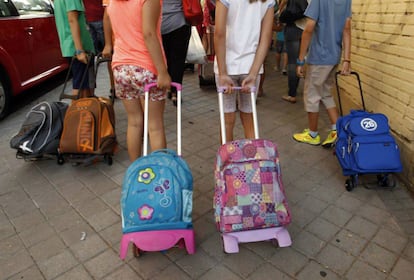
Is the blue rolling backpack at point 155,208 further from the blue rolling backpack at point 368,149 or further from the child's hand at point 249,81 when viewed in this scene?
the blue rolling backpack at point 368,149

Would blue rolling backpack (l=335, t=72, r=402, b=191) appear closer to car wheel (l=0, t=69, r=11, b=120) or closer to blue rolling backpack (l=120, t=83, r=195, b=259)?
blue rolling backpack (l=120, t=83, r=195, b=259)

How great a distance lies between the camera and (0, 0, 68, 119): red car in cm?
450

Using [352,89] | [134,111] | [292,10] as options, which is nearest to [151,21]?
[134,111]

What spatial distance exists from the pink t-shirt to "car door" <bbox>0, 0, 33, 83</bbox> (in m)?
3.06

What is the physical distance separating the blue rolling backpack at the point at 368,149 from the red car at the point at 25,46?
4726 millimetres

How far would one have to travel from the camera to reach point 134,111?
2.64 m

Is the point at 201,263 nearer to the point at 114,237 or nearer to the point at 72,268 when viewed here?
the point at 114,237

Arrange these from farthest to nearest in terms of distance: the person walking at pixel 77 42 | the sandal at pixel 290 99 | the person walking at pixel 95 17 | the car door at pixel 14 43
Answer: the sandal at pixel 290 99
the person walking at pixel 95 17
the car door at pixel 14 43
the person walking at pixel 77 42

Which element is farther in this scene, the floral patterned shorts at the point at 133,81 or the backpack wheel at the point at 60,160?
the backpack wheel at the point at 60,160

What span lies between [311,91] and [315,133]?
544 mm

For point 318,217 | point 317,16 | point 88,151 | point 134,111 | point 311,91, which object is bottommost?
point 318,217

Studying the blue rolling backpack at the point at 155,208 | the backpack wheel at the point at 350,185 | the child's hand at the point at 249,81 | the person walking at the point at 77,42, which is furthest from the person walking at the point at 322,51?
the person walking at the point at 77,42

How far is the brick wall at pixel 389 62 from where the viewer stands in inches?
117

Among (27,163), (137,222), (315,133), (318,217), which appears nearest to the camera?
(137,222)
